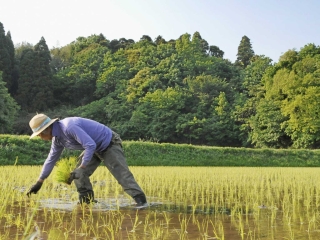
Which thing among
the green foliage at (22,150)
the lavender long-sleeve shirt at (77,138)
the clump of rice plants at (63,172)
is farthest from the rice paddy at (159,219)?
the green foliage at (22,150)

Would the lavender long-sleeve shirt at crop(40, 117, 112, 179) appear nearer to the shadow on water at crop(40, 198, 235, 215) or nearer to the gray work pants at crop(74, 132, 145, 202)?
the gray work pants at crop(74, 132, 145, 202)

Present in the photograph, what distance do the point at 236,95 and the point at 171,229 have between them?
103 feet

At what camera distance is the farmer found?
3.98 metres

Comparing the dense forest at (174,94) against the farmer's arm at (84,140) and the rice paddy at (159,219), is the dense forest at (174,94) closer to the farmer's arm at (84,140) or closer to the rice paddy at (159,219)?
the rice paddy at (159,219)

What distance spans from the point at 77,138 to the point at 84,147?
119 mm

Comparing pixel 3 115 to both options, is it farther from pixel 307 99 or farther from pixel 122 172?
pixel 122 172

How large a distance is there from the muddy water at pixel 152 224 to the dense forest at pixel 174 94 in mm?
22840

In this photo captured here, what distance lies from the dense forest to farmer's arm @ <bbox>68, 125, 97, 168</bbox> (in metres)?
22.8

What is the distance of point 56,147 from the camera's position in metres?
4.28

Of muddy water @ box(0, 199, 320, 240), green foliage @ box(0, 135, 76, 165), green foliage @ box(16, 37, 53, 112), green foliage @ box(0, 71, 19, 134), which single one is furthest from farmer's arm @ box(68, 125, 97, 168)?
green foliage @ box(16, 37, 53, 112)

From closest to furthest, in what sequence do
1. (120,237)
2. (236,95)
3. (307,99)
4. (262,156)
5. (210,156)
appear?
(120,237) → (210,156) → (262,156) → (307,99) → (236,95)

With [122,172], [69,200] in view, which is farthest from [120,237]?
[69,200]

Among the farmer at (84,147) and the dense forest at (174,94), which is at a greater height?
the dense forest at (174,94)

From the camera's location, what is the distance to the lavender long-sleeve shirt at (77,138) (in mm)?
4000
